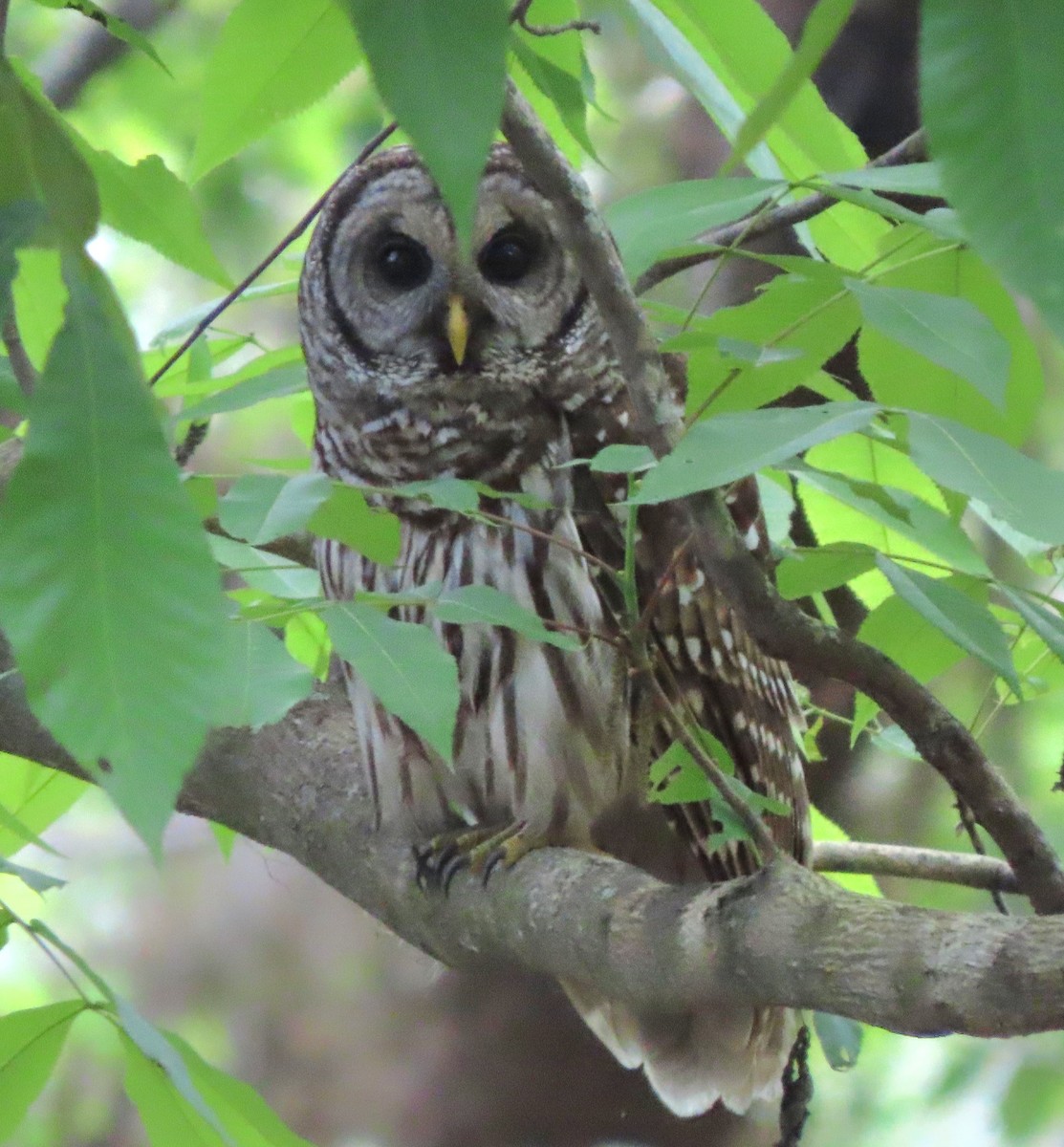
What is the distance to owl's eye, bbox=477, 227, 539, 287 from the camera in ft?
6.37

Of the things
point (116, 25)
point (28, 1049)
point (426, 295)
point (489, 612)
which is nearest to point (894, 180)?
point (489, 612)

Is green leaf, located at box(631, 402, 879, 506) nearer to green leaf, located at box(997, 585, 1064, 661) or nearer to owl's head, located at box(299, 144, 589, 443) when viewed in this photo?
green leaf, located at box(997, 585, 1064, 661)

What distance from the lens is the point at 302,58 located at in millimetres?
1072

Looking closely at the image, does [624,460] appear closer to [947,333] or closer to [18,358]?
[947,333]

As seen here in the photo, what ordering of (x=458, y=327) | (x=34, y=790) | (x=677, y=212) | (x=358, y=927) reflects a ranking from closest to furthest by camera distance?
1. (x=677, y=212)
2. (x=34, y=790)
3. (x=458, y=327)
4. (x=358, y=927)

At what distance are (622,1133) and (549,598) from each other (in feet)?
5.87

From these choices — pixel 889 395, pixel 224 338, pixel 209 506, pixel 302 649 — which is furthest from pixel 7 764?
pixel 889 395

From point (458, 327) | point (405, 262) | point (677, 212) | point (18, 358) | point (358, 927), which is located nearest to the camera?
point (18, 358)

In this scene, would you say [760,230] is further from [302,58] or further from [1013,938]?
[1013,938]

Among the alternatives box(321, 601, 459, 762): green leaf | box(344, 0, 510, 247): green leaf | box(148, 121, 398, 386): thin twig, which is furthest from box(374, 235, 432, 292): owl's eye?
box(344, 0, 510, 247): green leaf

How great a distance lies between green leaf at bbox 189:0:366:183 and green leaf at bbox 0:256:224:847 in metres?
0.54

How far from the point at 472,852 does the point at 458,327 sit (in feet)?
2.22

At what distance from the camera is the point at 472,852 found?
1.64 metres

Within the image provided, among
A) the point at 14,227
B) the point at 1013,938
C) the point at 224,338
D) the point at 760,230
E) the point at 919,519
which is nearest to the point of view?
the point at 14,227
